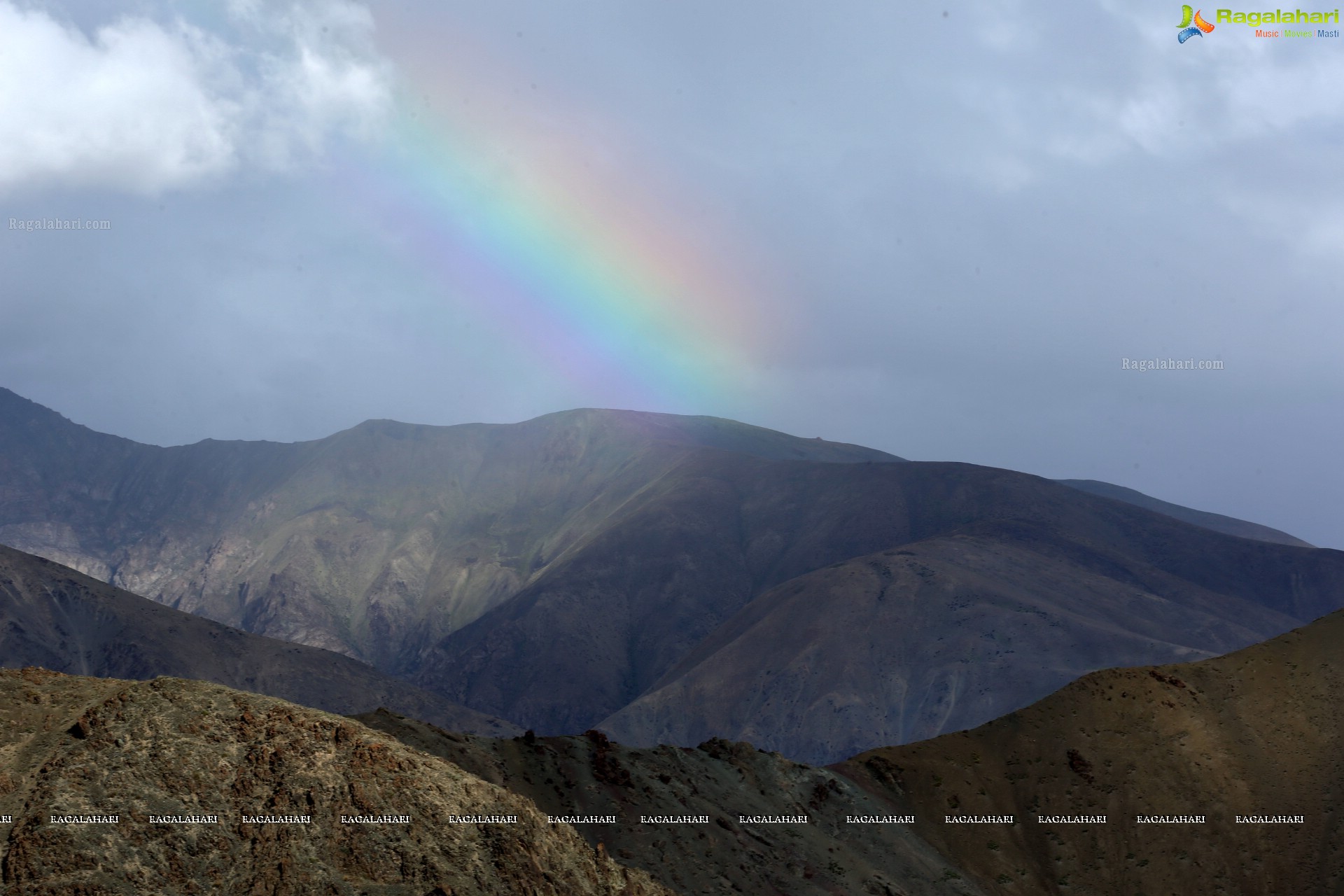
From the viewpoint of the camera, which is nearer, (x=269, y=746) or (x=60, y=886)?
(x=60, y=886)

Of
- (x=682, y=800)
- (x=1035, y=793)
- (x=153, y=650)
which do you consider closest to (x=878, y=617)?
(x=1035, y=793)

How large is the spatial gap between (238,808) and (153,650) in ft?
373

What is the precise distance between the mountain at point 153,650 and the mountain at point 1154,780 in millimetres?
84838

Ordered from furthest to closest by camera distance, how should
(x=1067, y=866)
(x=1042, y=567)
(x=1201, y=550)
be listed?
(x=1201, y=550) → (x=1042, y=567) → (x=1067, y=866)

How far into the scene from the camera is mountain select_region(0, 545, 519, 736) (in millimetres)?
126000

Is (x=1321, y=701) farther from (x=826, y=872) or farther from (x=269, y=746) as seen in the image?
(x=269, y=746)

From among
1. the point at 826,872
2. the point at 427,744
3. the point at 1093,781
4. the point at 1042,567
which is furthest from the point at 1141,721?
the point at 1042,567

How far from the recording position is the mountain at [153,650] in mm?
126000

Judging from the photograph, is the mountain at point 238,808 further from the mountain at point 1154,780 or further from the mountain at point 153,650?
the mountain at point 153,650

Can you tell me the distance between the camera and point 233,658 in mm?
133875

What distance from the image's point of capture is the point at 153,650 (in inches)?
5098

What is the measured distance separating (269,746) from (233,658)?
113m

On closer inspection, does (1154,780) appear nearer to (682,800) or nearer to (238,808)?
(682,800)

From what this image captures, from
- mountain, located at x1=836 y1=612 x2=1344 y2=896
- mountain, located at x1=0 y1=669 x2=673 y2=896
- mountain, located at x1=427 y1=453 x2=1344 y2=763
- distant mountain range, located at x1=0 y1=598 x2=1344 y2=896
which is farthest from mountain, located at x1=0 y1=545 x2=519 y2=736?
mountain, located at x1=0 y1=669 x2=673 y2=896
